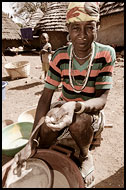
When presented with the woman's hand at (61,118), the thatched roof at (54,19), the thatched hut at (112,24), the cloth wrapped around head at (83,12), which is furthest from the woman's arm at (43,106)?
the thatched roof at (54,19)

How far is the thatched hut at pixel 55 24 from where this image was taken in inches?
413

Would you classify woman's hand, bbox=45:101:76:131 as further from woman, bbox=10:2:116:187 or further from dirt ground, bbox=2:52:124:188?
dirt ground, bbox=2:52:124:188

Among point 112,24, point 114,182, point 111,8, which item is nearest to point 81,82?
point 114,182

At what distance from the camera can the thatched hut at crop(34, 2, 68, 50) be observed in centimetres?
1049

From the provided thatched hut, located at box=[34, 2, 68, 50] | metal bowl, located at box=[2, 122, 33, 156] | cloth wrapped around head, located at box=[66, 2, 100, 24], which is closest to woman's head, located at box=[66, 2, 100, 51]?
cloth wrapped around head, located at box=[66, 2, 100, 24]

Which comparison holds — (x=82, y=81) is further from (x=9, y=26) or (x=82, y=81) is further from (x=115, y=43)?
(x=9, y=26)

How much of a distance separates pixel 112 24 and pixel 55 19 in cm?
445

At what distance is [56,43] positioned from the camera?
11.1 metres

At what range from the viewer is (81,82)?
4.88 ft

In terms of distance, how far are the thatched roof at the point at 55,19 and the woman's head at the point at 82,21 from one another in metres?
9.87

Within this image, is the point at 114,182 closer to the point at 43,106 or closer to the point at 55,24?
the point at 43,106

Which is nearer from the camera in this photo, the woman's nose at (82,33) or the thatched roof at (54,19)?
the woman's nose at (82,33)

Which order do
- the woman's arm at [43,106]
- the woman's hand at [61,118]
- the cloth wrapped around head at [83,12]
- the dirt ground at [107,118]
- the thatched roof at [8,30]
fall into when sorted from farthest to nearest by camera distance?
the thatched roof at [8,30] < the dirt ground at [107,118] < the woman's arm at [43,106] < the cloth wrapped around head at [83,12] < the woman's hand at [61,118]

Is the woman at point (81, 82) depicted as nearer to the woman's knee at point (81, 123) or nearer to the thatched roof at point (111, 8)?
the woman's knee at point (81, 123)
